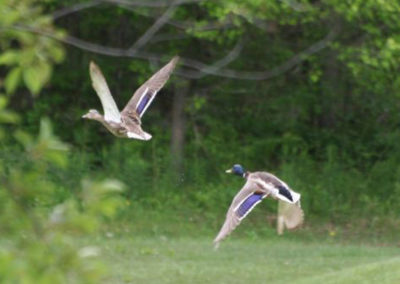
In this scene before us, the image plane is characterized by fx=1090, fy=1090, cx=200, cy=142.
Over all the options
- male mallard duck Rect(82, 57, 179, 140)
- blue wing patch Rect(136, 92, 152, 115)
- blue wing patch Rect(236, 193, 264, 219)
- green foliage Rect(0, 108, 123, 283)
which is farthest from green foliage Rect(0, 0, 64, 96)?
blue wing patch Rect(236, 193, 264, 219)

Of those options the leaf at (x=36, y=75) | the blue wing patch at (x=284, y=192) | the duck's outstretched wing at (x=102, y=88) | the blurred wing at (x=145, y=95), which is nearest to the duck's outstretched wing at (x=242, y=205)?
the blue wing patch at (x=284, y=192)

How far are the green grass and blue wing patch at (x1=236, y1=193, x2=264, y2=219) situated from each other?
1.23 m

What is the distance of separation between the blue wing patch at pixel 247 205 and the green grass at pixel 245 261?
1.23 meters

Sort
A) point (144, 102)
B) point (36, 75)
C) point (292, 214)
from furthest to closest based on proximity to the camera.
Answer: point (292, 214) < point (144, 102) < point (36, 75)

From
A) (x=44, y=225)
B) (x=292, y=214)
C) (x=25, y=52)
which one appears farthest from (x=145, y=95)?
(x=44, y=225)

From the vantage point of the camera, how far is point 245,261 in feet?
40.9

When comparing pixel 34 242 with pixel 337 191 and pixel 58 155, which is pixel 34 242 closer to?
pixel 58 155

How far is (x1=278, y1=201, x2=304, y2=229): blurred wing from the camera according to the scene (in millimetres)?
10023

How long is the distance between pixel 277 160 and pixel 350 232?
3.22 meters

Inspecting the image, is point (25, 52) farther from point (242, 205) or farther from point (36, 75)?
point (242, 205)

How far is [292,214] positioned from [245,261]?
247cm

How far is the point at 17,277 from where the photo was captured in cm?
277

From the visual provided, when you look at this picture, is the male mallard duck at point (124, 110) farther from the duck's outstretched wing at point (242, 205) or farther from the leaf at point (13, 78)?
the leaf at point (13, 78)

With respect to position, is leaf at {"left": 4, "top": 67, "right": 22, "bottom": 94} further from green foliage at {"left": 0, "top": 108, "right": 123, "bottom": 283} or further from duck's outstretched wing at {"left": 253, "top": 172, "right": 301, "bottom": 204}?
duck's outstretched wing at {"left": 253, "top": 172, "right": 301, "bottom": 204}
